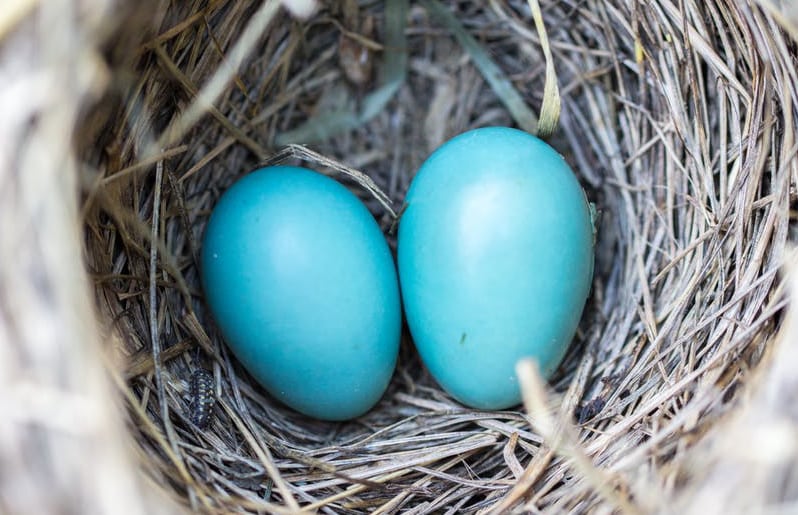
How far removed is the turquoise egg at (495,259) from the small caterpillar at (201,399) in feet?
1.18

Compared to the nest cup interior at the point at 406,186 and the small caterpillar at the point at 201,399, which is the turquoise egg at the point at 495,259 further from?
the small caterpillar at the point at 201,399

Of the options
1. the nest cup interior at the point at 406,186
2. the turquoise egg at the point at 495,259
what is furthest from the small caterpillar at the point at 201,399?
the turquoise egg at the point at 495,259

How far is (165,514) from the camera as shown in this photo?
0.79m

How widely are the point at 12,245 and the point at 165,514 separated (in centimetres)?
34

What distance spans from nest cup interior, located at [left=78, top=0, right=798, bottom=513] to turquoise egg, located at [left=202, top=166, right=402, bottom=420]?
84mm

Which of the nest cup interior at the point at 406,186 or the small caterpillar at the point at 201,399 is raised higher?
the nest cup interior at the point at 406,186

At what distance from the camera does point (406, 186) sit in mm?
1481

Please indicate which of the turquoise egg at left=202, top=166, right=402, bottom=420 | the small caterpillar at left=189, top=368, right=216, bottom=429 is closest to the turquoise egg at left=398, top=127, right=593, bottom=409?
the turquoise egg at left=202, top=166, right=402, bottom=420

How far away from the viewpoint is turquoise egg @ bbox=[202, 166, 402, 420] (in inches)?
44.1

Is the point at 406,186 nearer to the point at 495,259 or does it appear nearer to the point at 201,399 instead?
the point at 495,259

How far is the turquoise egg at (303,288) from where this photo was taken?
3.67 feet

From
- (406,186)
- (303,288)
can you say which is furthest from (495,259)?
(406,186)

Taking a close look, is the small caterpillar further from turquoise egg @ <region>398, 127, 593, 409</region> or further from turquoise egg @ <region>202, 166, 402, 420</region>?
turquoise egg @ <region>398, 127, 593, 409</region>

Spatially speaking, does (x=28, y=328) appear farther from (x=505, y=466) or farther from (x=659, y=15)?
(x=659, y=15)
